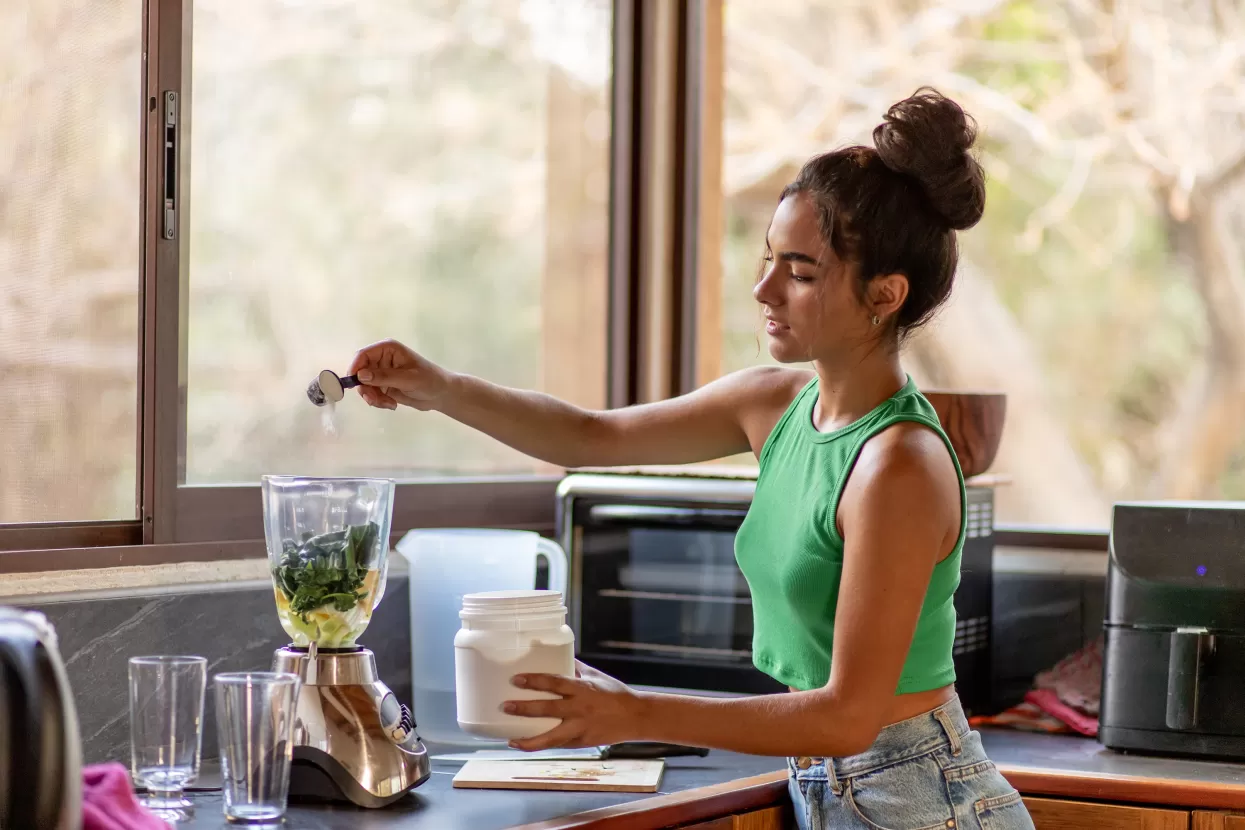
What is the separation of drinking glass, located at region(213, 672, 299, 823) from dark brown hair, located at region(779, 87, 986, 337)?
778 mm

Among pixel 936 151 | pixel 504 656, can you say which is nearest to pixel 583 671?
pixel 504 656

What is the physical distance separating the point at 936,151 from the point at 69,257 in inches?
42.5

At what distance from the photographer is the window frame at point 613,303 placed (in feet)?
5.99

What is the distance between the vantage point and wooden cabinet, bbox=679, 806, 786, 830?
63.4 inches

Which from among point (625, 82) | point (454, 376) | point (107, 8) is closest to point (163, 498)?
point (454, 376)

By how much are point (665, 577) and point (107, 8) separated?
112 cm

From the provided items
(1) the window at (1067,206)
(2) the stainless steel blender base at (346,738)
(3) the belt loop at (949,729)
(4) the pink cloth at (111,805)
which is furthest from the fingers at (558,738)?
(1) the window at (1067,206)

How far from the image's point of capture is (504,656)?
4.67 feet

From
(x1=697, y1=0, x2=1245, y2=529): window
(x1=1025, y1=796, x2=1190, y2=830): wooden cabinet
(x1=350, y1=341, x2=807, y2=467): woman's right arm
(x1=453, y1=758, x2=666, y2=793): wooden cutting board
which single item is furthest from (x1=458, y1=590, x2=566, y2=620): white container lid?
(x1=697, y1=0, x2=1245, y2=529): window

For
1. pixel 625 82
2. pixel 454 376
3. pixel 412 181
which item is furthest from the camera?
pixel 625 82

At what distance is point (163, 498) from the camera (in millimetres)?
1844

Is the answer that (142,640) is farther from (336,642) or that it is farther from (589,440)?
(589,440)

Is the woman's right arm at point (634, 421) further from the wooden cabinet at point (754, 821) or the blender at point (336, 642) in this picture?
the wooden cabinet at point (754, 821)

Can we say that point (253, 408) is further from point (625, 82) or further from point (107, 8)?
point (625, 82)
